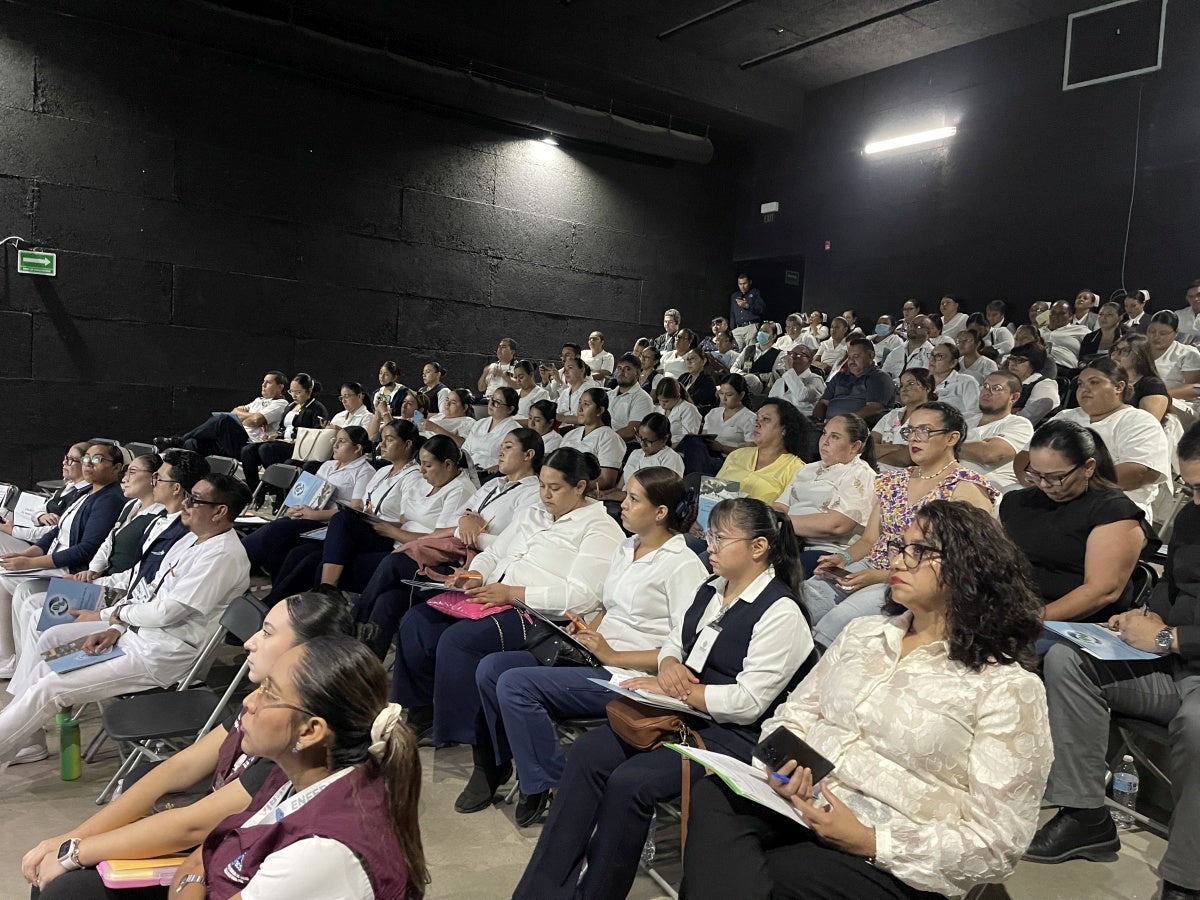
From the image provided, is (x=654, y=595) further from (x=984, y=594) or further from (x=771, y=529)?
(x=984, y=594)

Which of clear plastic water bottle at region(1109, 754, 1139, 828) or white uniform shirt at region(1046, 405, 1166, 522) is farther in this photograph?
white uniform shirt at region(1046, 405, 1166, 522)

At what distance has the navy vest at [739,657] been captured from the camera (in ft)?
7.68

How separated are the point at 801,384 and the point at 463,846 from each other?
6436 millimetres

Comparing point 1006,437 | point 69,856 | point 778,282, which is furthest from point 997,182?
point 69,856

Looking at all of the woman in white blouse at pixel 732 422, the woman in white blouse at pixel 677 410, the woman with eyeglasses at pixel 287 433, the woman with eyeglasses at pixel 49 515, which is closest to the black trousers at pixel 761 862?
the woman with eyeglasses at pixel 49 515

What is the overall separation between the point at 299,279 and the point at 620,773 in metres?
9.34

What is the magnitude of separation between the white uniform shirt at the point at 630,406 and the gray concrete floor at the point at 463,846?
521cm

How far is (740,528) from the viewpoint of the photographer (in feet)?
8.16

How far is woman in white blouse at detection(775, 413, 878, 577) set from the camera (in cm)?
374

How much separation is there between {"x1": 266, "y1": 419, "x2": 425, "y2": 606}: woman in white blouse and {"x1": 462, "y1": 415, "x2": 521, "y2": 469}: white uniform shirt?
1.99 meters

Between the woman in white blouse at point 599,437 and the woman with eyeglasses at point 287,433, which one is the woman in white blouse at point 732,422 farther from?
the woman with eyeglasses at point 287,433

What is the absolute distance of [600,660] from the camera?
281cm

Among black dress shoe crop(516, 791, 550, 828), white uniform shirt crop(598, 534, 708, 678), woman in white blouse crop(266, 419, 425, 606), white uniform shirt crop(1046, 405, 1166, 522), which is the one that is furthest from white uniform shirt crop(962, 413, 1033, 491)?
woman in white blouse crop(266, 419, 425, 606)

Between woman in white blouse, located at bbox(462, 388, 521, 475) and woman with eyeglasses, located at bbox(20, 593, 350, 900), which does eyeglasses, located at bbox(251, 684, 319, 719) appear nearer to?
woman with eyeglasses, located at bbox(20, 593, 350, 900)
